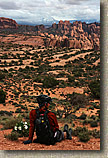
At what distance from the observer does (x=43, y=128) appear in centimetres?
498

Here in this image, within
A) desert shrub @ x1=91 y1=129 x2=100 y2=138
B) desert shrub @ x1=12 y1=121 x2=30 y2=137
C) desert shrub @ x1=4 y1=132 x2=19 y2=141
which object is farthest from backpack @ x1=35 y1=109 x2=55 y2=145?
desert shrub @ x1=91 y1=129 x2=100 y2=138

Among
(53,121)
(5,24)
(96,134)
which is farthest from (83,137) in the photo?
(5,24)

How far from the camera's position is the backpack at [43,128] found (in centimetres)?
494

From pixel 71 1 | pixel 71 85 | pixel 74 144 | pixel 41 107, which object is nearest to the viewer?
pixel 41 107

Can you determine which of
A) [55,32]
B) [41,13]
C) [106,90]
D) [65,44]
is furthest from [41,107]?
[55,32]

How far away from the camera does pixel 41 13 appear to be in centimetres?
683

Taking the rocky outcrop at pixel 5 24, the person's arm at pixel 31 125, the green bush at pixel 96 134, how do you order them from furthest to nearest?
the rocky outcrop at pixel 5 24 → the green bush at pixel 96 134 → the person's arm at pixel 31 125

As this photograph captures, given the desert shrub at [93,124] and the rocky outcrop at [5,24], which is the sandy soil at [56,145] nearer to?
the desert shrub at [93,124]

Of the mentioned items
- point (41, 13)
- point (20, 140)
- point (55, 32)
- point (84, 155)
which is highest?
point (55, 32)

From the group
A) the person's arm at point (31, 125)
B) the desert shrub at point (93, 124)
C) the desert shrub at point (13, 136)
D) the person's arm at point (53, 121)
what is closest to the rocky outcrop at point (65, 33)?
the desert shrub at point (93, 124)

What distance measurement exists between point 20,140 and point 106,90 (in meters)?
2.82

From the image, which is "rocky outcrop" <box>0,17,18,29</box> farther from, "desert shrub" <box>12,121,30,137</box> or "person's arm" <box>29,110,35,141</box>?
"person's arm" <box>29,110,35,141</box>

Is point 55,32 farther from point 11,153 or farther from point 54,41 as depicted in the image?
point 11,153

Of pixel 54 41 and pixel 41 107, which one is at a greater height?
pixel 54 41
